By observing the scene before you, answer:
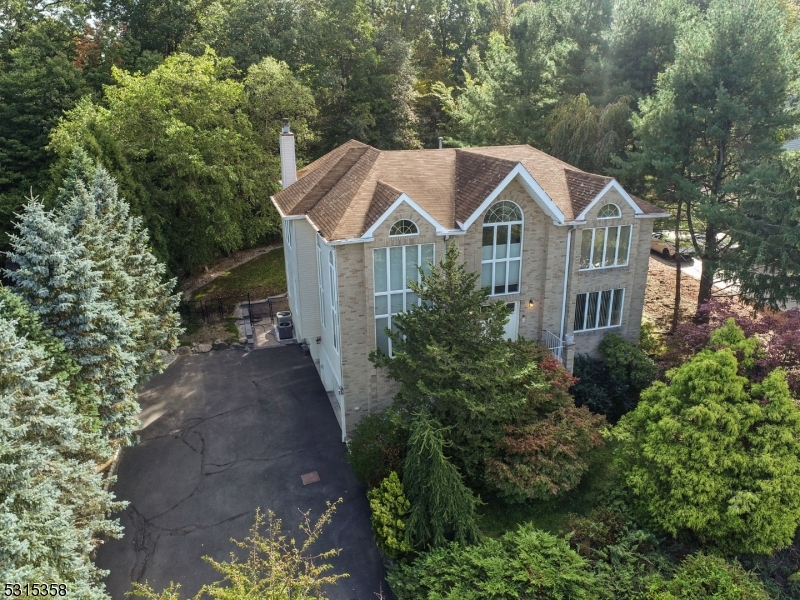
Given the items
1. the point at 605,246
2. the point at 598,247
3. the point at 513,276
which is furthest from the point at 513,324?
the point at 605,246

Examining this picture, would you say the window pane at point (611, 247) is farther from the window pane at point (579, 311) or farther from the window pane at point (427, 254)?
the window pane at point (427, 254)

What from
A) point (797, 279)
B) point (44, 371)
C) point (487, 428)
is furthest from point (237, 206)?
point (797, 279)

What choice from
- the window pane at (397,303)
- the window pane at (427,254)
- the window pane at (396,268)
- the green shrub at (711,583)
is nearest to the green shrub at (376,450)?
the window pane at (397,303)

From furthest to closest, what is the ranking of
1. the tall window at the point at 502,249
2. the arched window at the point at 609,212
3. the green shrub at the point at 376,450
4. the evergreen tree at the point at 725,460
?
the arched window at the point at 609,212, the tall window at the point at 502,249, the green shrub at the point at 376,450, the evergreen tree at the point at 725,460

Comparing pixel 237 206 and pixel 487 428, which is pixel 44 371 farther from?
pixel 237 206

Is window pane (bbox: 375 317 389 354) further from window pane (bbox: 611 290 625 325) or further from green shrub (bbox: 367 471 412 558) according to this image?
window pane (bbox: 611 290 625 325)

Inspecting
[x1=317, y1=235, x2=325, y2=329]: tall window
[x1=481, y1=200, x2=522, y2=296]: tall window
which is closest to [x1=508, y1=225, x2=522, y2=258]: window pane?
[x1=481, y1=200, x2=522, y2=296]: tall window

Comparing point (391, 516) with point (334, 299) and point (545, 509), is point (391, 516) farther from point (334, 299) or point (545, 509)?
point (334, 299)
